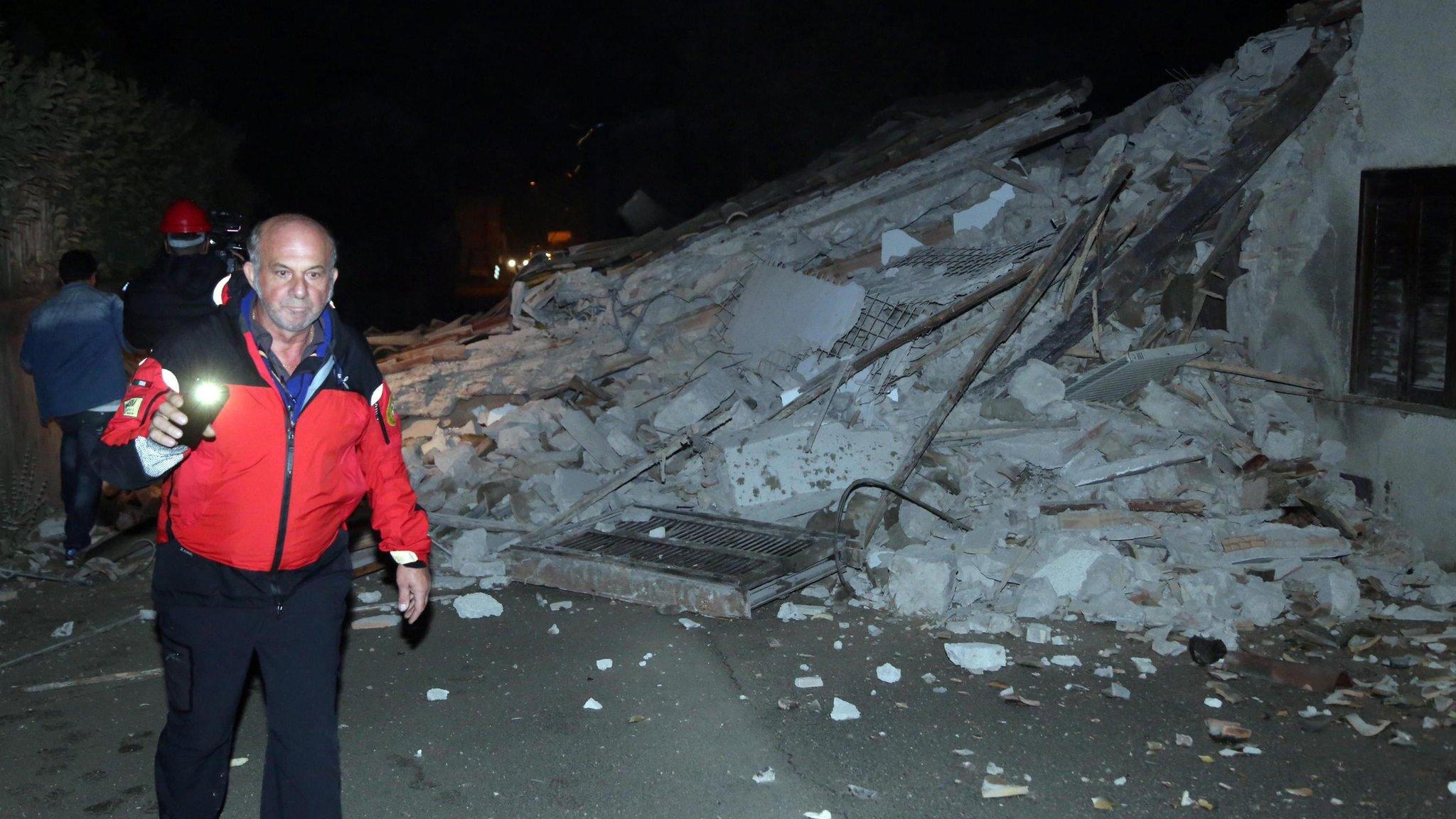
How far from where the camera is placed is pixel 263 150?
3259 centimetres

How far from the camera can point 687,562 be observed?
6125 mm

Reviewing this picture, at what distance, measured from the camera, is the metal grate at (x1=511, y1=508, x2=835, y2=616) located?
5.72 meters

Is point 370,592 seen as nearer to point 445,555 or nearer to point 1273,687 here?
point 445,555

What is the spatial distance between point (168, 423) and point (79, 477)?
4.81m

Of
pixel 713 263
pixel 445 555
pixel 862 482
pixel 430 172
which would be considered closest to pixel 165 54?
pixel 430 172

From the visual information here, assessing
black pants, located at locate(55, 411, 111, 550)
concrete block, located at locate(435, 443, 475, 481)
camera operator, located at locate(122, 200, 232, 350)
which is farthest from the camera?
concrete block, located at locate(435, 443, 475, 481)

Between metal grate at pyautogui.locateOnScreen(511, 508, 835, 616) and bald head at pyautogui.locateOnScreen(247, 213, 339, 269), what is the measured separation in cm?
317

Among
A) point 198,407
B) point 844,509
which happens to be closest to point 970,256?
point 844,509

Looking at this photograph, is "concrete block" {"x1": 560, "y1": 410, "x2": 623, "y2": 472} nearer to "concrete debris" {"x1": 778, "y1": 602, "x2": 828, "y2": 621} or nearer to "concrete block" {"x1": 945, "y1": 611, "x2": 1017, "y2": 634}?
"concrete debris" {"x1": 778, "y1": 602, "x2": 828, "y2": 621}

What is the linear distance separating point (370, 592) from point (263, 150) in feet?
99.6

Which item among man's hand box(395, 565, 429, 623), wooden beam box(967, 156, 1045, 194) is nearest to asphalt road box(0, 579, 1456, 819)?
man's hand box(395, 565, 429, 623)

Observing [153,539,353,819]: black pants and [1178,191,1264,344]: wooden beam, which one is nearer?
[153,539,353,819]: black pants

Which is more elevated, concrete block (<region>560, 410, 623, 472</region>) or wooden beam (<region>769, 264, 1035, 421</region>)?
wooden beam (<region>769, 264, 1035, 421</region>)

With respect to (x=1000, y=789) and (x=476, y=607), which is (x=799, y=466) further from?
(x=1000, y=789)
